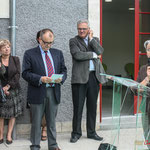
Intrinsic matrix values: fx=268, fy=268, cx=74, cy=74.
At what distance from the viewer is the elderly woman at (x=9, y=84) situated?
13.0ft

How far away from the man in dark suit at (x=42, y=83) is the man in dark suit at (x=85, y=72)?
18.1 inches

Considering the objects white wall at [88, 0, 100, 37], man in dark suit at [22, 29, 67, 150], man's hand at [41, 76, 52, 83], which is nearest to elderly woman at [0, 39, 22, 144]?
man in dark suit at [22, 29, 67, 150]

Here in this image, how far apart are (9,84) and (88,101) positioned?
1.25m

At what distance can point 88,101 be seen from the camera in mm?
4258

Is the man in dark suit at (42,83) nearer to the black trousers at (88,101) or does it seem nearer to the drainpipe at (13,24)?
the black trousers at (88,101)

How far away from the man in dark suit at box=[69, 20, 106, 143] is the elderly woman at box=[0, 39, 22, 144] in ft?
2.84

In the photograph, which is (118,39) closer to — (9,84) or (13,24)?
(13,24)

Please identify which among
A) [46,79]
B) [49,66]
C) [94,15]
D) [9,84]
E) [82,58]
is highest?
[94,15]

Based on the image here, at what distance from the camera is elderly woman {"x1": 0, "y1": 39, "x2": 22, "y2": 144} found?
3.97m

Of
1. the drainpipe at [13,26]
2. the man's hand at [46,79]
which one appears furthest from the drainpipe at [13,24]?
the man's hand at [46,79]

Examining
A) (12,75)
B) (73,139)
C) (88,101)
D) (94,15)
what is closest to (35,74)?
(12,75)

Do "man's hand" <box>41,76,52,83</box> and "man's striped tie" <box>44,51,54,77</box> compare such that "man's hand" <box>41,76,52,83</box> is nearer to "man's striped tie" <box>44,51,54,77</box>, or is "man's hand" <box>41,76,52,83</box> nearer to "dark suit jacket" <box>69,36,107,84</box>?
"man's striped tie" <box>44,51,54,77</box>

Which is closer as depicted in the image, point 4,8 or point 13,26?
point 13,26

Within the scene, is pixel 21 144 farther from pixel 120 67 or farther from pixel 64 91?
pixel 120 67
